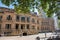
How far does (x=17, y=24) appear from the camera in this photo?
147 ft

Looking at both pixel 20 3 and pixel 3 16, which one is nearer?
pixel 20 3

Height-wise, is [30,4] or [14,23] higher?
[30,4]

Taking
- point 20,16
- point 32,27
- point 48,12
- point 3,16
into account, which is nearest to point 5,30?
point 3,16

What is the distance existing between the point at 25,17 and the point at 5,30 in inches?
338

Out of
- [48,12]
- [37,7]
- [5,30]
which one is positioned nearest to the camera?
[37,7]

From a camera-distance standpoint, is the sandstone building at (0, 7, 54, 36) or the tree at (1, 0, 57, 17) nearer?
the tree at (1, 0, 57, 17)

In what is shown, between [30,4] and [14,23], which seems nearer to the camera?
[30,4]

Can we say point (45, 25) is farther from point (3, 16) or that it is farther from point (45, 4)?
point (45, 4)

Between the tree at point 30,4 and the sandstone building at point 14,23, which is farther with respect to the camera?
the sandstone building at point 14,23

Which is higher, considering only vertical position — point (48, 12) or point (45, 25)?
point (48, 12)

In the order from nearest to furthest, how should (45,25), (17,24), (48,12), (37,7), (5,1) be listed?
(5,1)
(37,7)
(48,12)
(17,24)
(45,25)

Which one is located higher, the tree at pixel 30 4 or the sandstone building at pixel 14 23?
→ the tree at pixel 30 4

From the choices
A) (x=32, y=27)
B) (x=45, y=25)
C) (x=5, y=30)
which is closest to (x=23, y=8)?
(x=5, y=30)

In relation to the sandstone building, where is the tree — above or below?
above
